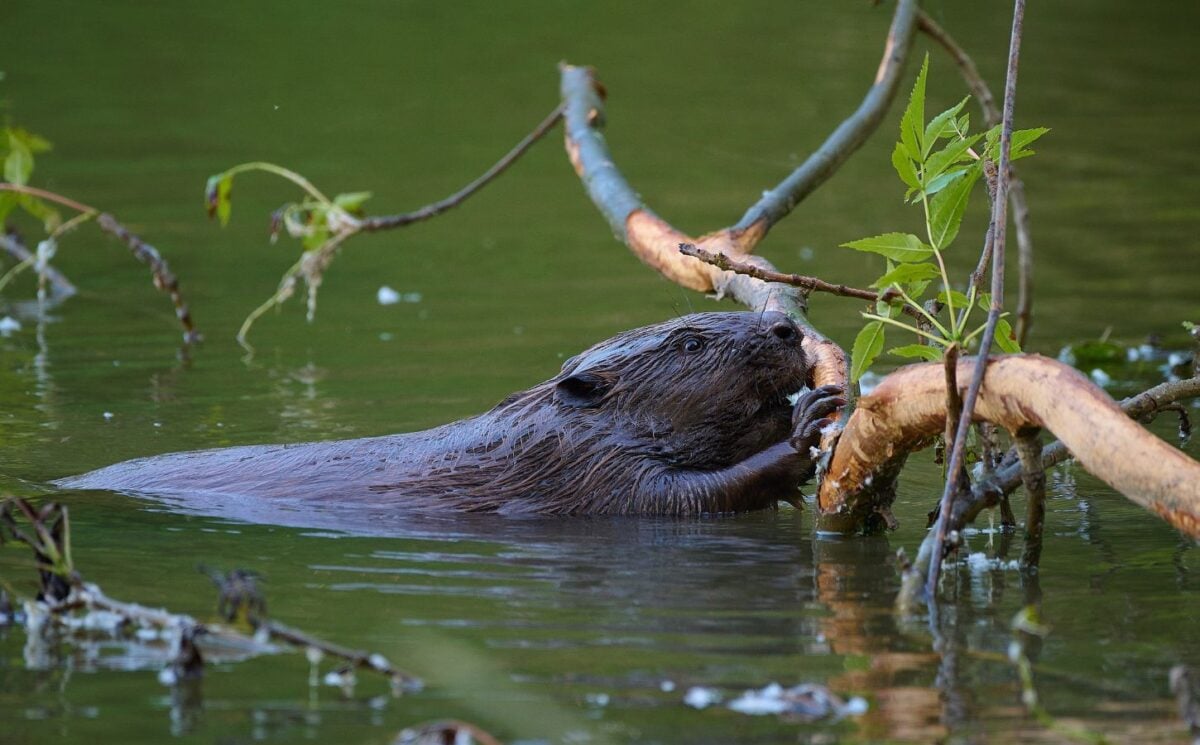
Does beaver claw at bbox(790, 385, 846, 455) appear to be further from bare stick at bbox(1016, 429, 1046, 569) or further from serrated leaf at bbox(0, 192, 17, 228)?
serrated leaf at bbox(0, 192, 17, 228)

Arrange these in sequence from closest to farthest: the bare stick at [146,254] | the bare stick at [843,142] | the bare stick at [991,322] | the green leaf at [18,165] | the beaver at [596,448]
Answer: the bare stick at [991,322] → the beaver at [596,448] → the bare stick at [843,142] → the green leaf at [18,165] → the bare stick at [146,254]

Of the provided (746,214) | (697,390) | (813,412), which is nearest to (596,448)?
(697,390)

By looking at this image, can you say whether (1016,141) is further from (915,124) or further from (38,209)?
(38,209)

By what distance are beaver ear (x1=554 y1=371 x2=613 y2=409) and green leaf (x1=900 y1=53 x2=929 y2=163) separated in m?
1.79

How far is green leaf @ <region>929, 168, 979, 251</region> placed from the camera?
4.35 m

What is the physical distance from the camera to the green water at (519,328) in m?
3.68

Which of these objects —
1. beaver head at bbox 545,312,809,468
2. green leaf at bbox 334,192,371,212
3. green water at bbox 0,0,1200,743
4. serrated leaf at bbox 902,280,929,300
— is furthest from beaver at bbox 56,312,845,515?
green leaf at bbox 334,192,371,212

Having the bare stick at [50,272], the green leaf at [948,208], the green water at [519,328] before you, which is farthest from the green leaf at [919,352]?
the bare stick at [50,272]

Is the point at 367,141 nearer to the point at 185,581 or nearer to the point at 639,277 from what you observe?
the point at 639,277

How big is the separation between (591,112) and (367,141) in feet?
21.0

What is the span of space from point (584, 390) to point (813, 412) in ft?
3.11

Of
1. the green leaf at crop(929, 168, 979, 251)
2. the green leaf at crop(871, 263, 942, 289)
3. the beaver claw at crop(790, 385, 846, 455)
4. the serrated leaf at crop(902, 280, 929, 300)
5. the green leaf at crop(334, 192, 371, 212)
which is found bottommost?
the beaver claw at crop(790, 385, 846, 455)

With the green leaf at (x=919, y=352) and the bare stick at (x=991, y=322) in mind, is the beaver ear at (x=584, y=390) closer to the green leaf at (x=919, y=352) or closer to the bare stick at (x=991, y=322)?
the green leaf at (x=919, y=352)

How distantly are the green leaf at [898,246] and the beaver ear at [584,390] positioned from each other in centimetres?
171
